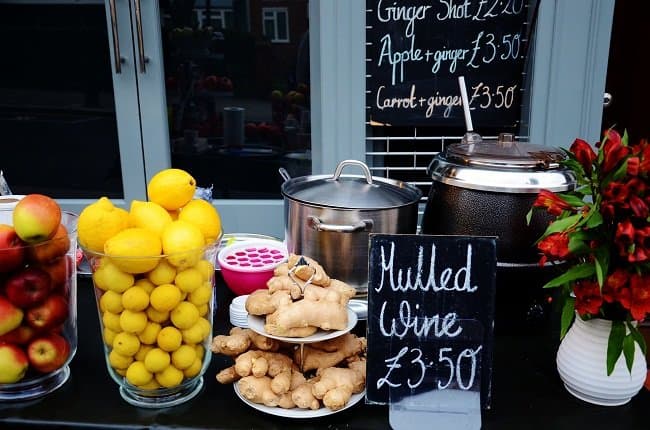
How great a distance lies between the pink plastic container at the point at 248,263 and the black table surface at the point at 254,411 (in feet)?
0.87

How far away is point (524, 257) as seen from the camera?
1020 mm

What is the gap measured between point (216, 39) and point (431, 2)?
99cm

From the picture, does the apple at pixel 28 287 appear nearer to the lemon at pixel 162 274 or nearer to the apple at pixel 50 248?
the apple at pixel 50 248

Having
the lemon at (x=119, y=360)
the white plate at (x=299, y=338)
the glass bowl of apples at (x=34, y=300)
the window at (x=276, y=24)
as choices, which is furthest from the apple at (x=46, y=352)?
the window at (x=276, y=24)

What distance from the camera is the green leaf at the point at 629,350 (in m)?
0.82

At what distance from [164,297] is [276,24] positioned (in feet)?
6.51

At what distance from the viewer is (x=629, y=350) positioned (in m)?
0.83

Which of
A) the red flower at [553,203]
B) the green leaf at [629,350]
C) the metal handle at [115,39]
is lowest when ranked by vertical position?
the green leaf at [629,350]

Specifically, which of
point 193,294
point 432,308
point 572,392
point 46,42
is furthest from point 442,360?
point 46,42

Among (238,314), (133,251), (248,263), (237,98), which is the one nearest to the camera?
(133,251)

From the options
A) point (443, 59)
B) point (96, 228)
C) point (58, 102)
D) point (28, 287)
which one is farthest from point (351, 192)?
point (58, 102)

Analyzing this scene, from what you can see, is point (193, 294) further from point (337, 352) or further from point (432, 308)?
point (432, 308)

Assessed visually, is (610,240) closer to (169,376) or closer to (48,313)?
(169,376)

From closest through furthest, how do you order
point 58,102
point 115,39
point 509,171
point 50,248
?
point 50,248
point 509,171
point 115,39
point 58,102
